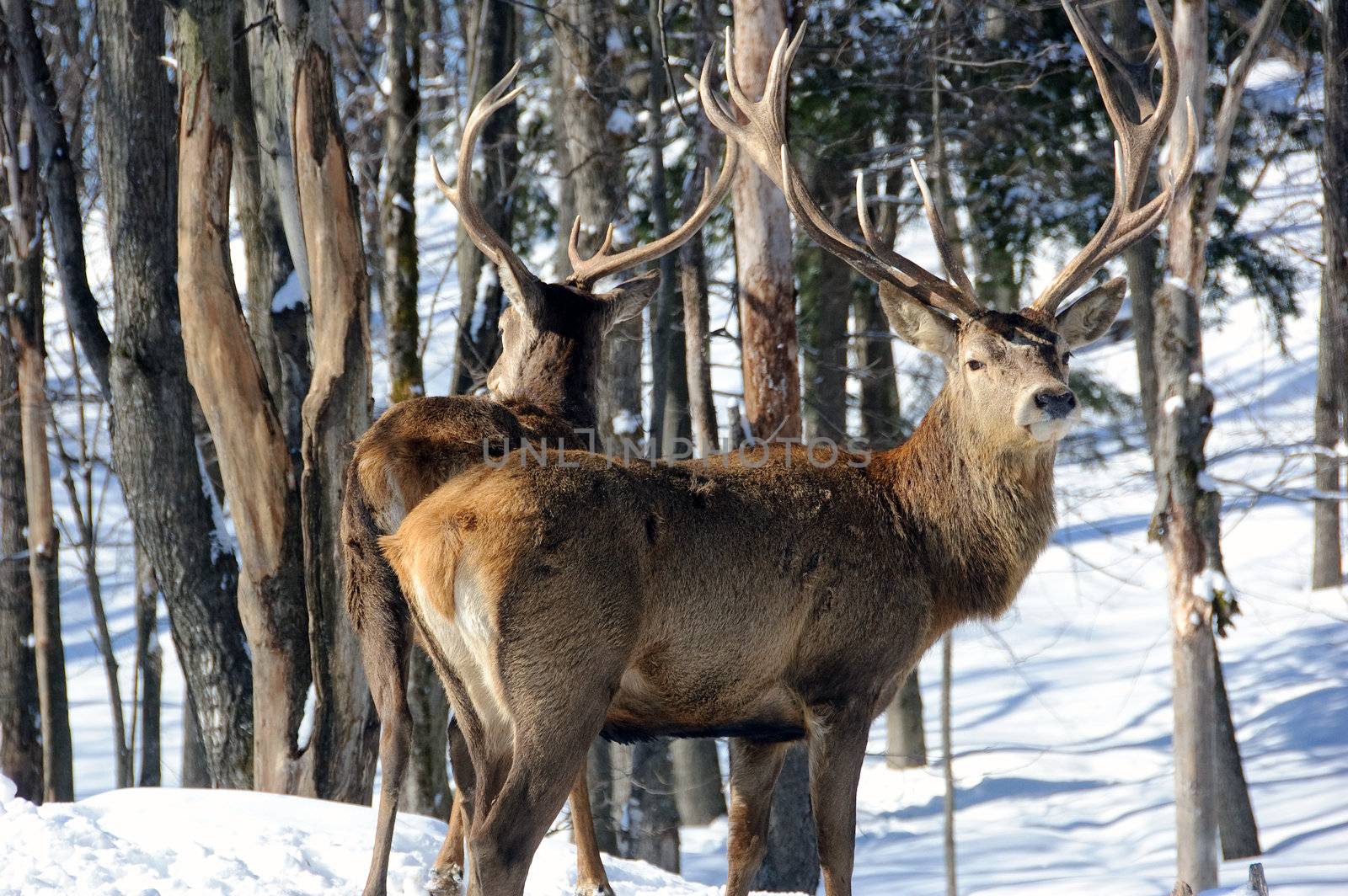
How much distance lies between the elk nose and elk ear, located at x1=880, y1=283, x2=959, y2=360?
0.63 meters

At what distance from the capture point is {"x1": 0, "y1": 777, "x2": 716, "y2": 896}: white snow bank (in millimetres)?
5062

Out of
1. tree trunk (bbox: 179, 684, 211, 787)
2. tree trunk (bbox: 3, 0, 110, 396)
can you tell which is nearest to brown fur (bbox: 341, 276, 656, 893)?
tree trunk (bbox: 3, 0, 110, 396)

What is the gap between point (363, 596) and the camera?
489 cm

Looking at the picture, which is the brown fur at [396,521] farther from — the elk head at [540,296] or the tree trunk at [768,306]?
the tree trunk at [768,306]

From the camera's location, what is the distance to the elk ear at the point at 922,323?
5.75 meters

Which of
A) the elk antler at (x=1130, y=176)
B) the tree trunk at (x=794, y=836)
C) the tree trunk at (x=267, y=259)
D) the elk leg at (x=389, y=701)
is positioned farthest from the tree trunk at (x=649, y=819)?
the elk antler at (x=1130, y=176)

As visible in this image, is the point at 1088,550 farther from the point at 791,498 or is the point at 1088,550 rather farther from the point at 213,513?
the point at 791,498

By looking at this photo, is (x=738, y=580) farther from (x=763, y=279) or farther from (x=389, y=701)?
(x=763, y=279)

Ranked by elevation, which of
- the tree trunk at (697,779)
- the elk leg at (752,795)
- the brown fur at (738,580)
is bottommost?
the tree trunk at (697,779)

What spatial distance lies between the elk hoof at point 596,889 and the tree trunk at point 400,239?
517 cm

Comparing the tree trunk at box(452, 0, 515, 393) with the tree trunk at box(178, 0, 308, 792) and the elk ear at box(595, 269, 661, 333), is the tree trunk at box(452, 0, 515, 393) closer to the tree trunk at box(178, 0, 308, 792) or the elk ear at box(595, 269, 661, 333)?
the tree trunk at box(178, 0, 308, 792)

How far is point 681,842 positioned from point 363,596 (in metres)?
11.1

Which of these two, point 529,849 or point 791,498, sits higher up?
point 791,498

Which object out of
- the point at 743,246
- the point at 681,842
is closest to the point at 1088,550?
the point at 681,842
